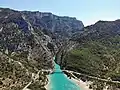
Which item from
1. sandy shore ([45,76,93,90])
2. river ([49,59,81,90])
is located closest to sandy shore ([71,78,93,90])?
sandy shore ([45,76,93,90])

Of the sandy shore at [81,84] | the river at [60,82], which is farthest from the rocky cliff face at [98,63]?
the river at [60,82]

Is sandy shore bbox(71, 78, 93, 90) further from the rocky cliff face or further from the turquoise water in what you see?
the rocky cliff face

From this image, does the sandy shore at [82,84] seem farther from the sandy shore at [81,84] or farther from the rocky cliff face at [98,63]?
the rocky cliff face at [98,63]

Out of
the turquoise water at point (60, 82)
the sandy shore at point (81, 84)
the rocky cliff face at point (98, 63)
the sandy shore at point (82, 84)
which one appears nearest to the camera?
the sandy shore at point (81, 84)

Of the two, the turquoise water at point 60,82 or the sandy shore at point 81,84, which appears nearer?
the sandy shore at point 81,84

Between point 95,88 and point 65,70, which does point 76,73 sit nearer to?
point 65,70

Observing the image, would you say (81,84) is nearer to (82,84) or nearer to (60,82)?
(82,84)

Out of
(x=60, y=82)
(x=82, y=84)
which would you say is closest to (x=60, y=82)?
(x=60, y=82)

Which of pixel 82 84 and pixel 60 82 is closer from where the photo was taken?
pixel 82 84
